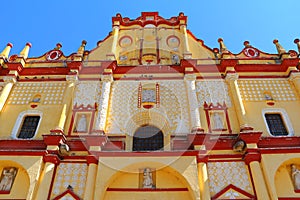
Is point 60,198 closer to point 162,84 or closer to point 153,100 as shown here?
point 153,100

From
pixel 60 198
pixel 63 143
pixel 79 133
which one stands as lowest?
pixel 60 198

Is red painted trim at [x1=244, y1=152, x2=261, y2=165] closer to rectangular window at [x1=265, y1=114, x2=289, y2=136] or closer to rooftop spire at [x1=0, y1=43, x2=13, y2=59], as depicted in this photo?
rectangular window at [x1=265, y1=114, x2=289, y2=136]

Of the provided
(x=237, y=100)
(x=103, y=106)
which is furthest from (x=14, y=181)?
(x=237, y=100)

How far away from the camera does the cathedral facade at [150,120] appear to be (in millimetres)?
10164

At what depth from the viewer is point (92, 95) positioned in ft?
43.4

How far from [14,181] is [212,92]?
8386mm

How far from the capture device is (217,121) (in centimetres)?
1216

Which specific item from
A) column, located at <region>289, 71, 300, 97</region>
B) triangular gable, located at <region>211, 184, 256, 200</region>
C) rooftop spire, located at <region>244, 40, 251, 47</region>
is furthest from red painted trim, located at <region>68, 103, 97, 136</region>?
column, located at <region>289, 71, 300, 97</region>

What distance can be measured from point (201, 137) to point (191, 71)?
3930 mm

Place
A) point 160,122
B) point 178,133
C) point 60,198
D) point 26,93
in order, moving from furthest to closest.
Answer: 1. point 26,93
2. point 160,122
3. point 178,133
4. point 60,198

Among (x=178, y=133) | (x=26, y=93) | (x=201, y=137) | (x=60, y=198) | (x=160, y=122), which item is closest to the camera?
(x=60, y=198)

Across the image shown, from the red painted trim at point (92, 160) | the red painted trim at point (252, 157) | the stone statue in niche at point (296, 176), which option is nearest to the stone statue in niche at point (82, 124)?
the red painted trim at point (92, 160)

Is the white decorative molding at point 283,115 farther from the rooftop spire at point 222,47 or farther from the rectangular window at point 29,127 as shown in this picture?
the rectangular window at point 29,127

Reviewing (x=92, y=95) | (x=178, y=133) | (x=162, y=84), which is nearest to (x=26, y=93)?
(x=92, y=95)
